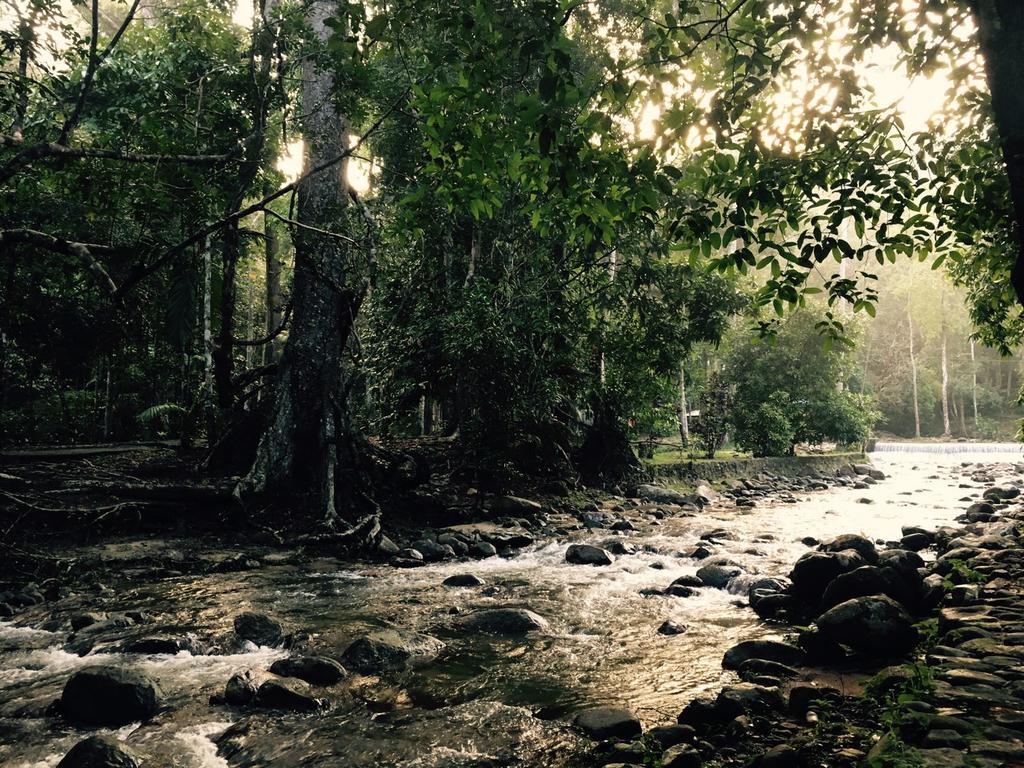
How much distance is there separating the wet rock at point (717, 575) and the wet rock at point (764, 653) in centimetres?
270

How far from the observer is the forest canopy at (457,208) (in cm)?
412

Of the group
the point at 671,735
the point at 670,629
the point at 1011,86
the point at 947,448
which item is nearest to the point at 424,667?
the point at 671,735

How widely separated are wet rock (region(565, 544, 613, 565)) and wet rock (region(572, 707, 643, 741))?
5.26 meters

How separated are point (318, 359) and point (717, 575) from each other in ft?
22.5

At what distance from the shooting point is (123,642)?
5402 mm

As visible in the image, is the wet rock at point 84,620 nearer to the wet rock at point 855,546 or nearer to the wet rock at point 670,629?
the wet rock at point 670,629

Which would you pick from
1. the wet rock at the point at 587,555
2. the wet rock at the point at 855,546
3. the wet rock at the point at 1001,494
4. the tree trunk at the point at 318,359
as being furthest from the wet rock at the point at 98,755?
the wet rock at the point at 1001,494

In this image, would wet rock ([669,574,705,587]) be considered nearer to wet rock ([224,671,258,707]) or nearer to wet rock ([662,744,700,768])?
wet rock ([662,744,700,768])

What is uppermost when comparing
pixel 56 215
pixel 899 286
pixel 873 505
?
pixel 899 286

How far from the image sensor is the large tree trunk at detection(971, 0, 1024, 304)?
3.32 meters

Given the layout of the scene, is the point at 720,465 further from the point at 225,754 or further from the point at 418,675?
the point at 225,754

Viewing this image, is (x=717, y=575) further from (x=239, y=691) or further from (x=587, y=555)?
(x=239, y=691)

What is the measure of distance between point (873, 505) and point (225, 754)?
1669 centimetres

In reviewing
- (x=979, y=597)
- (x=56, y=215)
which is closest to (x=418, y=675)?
(x=979, y=597)
